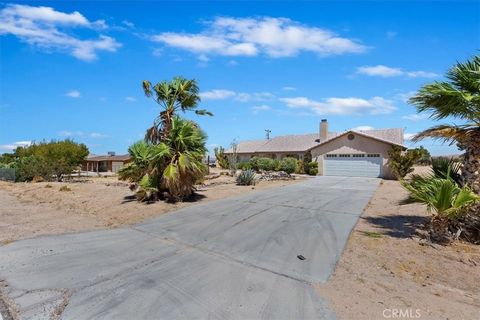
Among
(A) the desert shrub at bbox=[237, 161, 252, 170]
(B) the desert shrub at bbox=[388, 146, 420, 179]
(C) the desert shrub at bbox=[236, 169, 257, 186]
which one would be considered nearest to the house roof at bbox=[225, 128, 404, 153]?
(A) the desert shrub at bbox=[237, 161, 252, 170]

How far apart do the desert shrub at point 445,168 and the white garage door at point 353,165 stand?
22.6 meters

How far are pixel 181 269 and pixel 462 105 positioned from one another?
693cm

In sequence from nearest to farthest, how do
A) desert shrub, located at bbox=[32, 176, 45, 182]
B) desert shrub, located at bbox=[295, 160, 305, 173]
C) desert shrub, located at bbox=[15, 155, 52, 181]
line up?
desert shrub, located at bbox=[32, 176, 45, 182]
desert shrub, located at bbox=[15, 155, 52, 181]
desert shrub, located at bbox=[295, 160, 305, 173]

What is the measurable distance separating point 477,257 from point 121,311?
20.4 feet

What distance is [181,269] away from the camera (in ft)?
18.5

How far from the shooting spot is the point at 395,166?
88.1ft

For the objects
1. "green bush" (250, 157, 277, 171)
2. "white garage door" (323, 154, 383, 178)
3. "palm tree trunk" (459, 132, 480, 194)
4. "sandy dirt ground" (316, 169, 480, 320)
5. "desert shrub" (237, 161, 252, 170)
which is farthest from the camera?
"desert shrub" (237, 161, 252, 170)

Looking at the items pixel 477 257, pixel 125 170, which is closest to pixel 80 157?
pixel 125 170

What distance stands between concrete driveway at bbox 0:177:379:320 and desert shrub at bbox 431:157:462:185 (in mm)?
2540

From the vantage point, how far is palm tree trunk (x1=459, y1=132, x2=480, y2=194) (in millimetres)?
7160

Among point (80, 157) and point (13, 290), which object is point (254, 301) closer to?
point (13, 290)

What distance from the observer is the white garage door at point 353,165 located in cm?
2983

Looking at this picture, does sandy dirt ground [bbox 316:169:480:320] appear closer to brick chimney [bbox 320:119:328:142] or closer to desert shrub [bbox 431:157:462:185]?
desert shrub [bbox 431:157:462:185]

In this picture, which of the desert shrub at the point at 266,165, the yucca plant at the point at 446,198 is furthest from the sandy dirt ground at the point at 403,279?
the desert shrub at the point at 266,165
